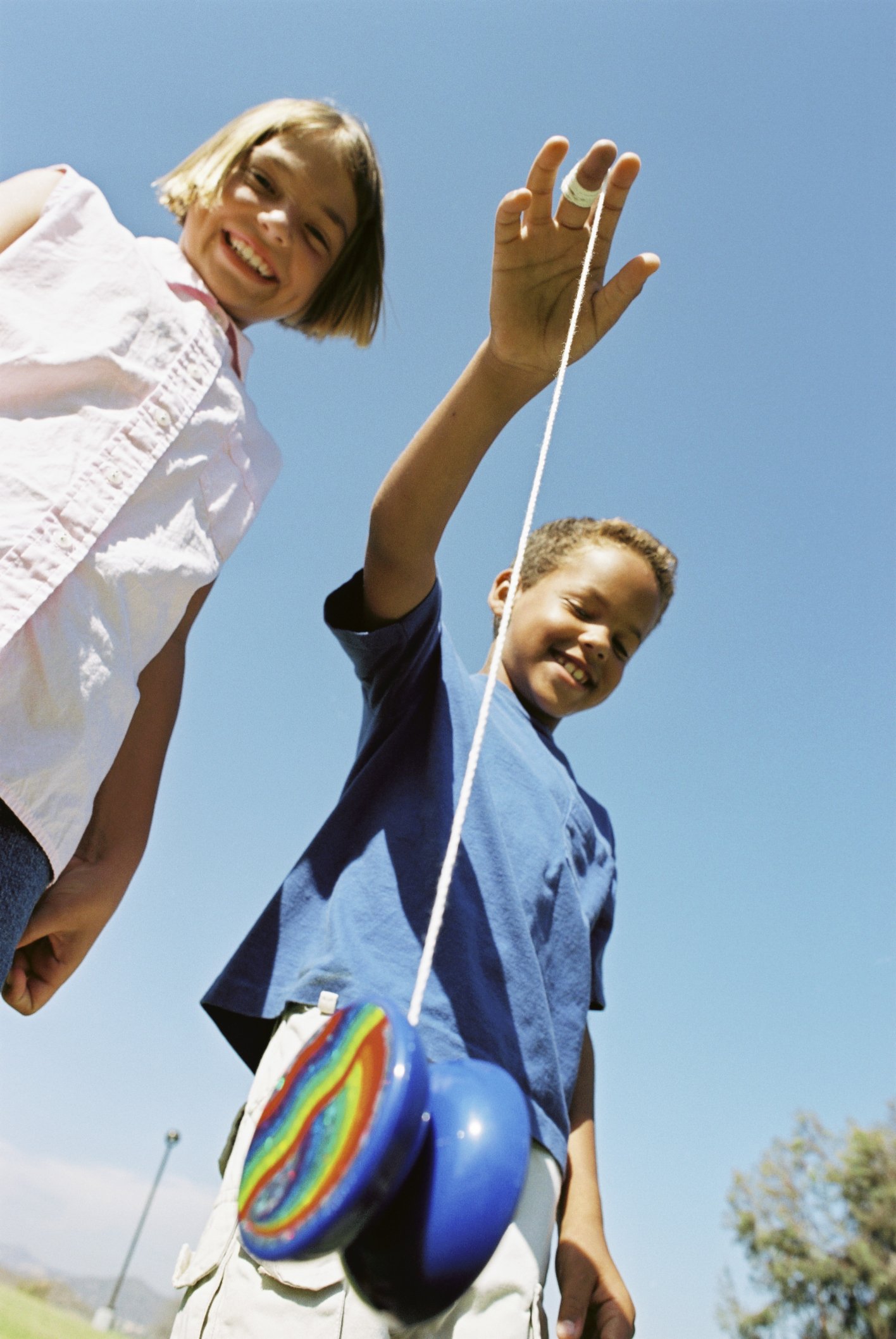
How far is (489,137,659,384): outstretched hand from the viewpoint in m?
1.51

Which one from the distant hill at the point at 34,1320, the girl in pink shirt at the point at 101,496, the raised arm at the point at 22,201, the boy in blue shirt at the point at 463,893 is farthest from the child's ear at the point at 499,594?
the distant hill at the point at 34,1320

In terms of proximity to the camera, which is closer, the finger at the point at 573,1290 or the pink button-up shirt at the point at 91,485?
the pink button-up shirt at the point at 91,485

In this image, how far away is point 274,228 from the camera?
167 centimetres

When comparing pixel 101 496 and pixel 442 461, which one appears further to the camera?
pixel 442 461

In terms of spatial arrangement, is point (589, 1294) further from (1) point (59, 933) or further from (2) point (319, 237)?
(2) point (319, 237)

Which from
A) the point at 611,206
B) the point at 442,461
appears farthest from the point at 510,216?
the point at 442,461

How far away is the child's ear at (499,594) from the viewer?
8.25ft

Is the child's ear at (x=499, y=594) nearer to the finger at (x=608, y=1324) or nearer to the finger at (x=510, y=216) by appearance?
the finger at (x=510, y=216)

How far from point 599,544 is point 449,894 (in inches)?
44.0

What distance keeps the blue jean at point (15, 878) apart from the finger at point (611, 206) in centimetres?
128

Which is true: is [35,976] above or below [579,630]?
below

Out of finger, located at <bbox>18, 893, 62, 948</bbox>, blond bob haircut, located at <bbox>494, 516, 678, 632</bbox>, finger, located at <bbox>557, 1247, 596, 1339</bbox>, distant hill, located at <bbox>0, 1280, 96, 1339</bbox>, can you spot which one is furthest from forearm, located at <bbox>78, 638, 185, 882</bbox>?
distant hill, located at <bbox>0, 1280, 96, 1339</bbox>

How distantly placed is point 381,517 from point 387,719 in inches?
14.4

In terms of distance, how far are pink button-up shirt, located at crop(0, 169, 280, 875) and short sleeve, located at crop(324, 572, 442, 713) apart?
29 cm
